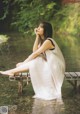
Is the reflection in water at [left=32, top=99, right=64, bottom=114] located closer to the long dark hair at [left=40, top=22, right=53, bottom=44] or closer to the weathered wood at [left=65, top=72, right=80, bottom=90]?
the weathered wood at [left=65, top=72, right=80, bottom=90]

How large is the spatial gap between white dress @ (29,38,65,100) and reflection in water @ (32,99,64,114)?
28 cm

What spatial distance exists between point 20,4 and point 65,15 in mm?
5816

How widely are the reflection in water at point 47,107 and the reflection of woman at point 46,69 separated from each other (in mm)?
250

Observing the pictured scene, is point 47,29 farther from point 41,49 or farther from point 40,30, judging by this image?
point 41,49

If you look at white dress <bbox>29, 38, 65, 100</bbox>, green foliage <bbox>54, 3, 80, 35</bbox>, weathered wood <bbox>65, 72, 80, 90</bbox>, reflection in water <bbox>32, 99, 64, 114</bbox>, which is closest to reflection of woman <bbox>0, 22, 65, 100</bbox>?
white dress <bbox>29, 38, 65, 100</bbox>

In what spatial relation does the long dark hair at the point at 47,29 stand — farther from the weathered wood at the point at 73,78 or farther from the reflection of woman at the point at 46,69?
the weathered wood at the point at 73,78

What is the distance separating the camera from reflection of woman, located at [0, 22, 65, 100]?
9125 mm

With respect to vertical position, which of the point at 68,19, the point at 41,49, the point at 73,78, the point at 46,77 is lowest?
the point at 68,19

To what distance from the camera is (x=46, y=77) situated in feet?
30.1

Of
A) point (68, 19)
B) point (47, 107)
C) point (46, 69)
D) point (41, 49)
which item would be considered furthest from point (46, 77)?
point (68, 19)

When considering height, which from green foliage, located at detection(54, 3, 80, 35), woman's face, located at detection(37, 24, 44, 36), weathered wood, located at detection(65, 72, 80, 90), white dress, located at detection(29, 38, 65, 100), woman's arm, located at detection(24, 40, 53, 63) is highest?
woman's face, located at detection(37, 24, 44, 36)

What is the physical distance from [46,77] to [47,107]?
935mm

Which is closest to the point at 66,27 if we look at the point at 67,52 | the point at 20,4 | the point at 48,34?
the point at 20,4

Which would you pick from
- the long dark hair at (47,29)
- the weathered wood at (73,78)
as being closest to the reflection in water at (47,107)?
the weathered wood at (73,78)
